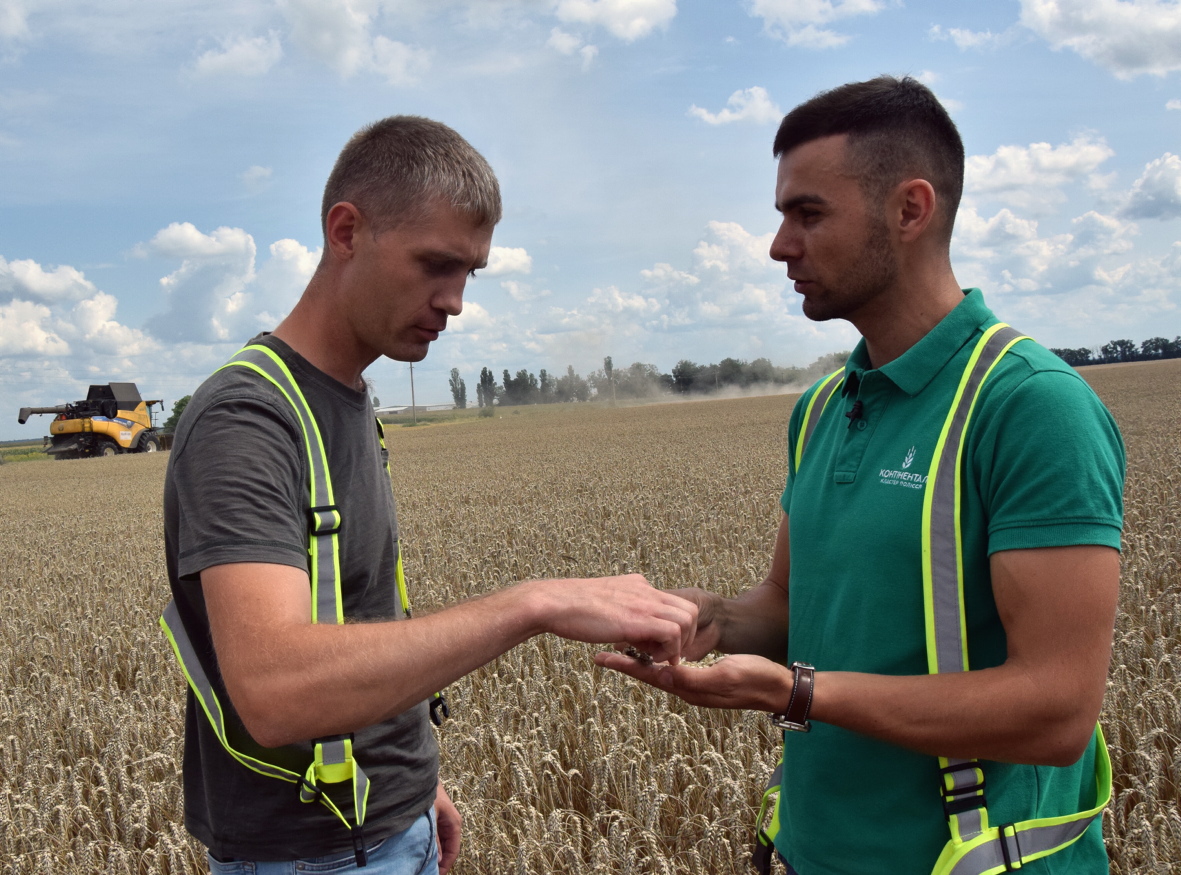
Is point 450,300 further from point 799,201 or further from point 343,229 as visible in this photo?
point 799,201

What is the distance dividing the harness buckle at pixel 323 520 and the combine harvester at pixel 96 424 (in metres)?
49.5

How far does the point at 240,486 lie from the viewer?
154cm

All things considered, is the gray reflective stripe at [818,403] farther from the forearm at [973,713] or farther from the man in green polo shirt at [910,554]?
the forearm at [973,713]

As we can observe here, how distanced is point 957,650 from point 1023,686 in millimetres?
140

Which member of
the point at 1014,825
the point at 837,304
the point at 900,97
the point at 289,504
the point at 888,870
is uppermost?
the point at 900,97

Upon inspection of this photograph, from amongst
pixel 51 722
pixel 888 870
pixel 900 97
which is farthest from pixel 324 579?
pixel 51 722

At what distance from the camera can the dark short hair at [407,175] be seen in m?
1.87

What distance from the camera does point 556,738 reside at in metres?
4.66

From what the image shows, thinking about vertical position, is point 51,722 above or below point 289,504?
below

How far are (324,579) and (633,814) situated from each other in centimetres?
275

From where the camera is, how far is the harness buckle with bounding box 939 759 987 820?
68.2 inches

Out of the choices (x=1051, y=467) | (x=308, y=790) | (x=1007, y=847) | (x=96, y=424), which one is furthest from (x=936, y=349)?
(x=96, y=424)

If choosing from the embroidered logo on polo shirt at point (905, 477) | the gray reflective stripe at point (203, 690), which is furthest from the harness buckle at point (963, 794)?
the gray reflective stripe at point (203, 690)

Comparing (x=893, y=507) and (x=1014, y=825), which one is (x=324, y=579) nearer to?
Result: (x=893, y=507)
